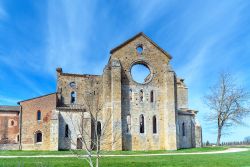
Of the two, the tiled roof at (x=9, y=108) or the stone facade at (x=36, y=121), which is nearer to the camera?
the stone facade at (x=36, y=121)

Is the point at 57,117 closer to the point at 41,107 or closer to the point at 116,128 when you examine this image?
the point at 41,107

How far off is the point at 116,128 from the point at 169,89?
25.8 ft

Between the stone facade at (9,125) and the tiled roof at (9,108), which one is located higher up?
the tiled roof at (9,108)

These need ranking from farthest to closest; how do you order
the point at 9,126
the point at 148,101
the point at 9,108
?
1. the point at 9,108
2. the point at 9,126
3. the point at 148,101

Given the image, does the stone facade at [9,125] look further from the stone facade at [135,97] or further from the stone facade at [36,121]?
the stone facade at [135,97]

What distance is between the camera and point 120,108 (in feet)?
111

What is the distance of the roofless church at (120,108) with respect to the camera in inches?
1331

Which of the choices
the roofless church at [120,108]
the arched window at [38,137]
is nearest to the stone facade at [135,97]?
the roofless church at [120,108]

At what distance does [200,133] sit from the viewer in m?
38.7

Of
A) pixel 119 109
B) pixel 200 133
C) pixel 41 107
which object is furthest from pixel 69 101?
pixel 200 133

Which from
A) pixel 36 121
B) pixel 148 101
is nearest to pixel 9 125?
pixel 36 121

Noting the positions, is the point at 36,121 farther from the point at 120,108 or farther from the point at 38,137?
the point at 120,108

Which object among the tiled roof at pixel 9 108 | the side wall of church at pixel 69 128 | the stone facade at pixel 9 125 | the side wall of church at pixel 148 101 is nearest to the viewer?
the side wall of church at pixel 69 128

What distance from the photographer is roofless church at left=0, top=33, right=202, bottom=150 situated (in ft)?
111
